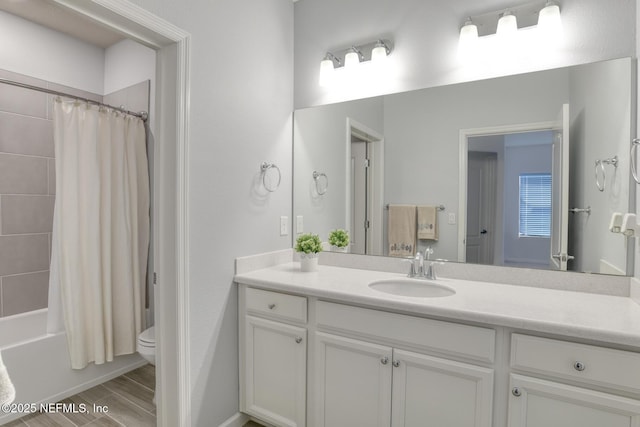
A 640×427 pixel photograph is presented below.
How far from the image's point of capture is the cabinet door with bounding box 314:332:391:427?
142 cm

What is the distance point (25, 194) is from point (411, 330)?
293 centimetres

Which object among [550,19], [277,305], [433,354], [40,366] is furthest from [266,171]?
[40,366]

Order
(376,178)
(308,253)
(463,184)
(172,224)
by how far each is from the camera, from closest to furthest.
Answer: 1. (172,224)
2. (463,184)
3. (308,253)
4. (376,178)

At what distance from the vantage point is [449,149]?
185 cm

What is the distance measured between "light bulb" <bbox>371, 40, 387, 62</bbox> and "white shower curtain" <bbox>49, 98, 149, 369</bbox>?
1895 millimetres

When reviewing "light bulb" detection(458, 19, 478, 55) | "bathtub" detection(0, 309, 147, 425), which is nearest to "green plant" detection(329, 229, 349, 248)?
"light bulb" detection(458, 19, 478, 55)

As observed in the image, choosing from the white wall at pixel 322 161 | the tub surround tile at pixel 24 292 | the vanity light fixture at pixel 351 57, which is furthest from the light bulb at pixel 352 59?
the tub surround tile at pixel 24 292

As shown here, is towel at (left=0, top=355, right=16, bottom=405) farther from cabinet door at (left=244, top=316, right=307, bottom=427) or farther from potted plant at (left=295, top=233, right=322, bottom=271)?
potted plant at (left=295, top=233, right=322, bottom=271)

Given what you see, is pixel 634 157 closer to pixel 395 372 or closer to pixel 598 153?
pixel 598 153

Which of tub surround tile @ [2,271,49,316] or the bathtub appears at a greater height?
tub surround tile @ [2,271,49,316]

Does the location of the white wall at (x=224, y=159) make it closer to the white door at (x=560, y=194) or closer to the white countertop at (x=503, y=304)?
the white countertop at (x=503, y=304)

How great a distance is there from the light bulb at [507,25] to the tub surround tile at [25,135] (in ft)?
10.6

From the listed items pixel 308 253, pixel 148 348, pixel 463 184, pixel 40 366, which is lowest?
pixel 40 366

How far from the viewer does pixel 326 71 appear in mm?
2119
